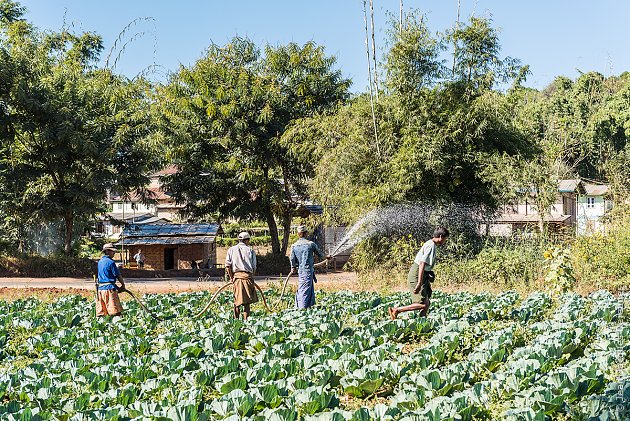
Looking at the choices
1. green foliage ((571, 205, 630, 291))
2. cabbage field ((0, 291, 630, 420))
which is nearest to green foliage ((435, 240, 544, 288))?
green foliage ((571, 205, 630, 291))

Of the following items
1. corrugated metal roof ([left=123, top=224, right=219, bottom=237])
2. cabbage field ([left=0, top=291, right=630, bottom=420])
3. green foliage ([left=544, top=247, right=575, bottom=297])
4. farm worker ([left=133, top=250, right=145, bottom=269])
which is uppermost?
corrugated metal roof ([left=123, top=224, right=219, bottom=237])

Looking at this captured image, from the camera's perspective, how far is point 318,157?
23.6 metres

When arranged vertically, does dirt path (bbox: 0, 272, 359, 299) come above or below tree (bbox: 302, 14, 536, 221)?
below

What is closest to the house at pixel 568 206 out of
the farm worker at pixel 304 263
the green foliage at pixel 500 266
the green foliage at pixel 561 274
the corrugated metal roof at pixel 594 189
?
the corrugated metal roof at pixel 594 189

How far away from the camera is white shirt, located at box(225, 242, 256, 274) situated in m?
11.2

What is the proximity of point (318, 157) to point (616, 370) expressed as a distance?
1757 cm

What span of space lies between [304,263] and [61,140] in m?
16.8

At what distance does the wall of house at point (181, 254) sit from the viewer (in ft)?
107

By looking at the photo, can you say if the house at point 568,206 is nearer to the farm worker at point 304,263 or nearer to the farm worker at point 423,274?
the farm worker at point 304,263

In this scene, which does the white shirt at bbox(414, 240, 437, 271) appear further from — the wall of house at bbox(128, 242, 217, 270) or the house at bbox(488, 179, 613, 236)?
the house at bbox(488, 179, 613, 236)

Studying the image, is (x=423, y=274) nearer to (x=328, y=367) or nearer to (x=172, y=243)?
(x=328, y=367)

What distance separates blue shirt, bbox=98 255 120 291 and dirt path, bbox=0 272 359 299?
642 centimetres

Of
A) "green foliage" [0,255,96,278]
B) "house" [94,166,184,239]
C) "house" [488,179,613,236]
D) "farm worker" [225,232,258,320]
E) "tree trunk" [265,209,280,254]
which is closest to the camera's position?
"farm worker" [225,232,258,320]

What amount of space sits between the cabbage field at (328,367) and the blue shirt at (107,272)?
2.00 ft
